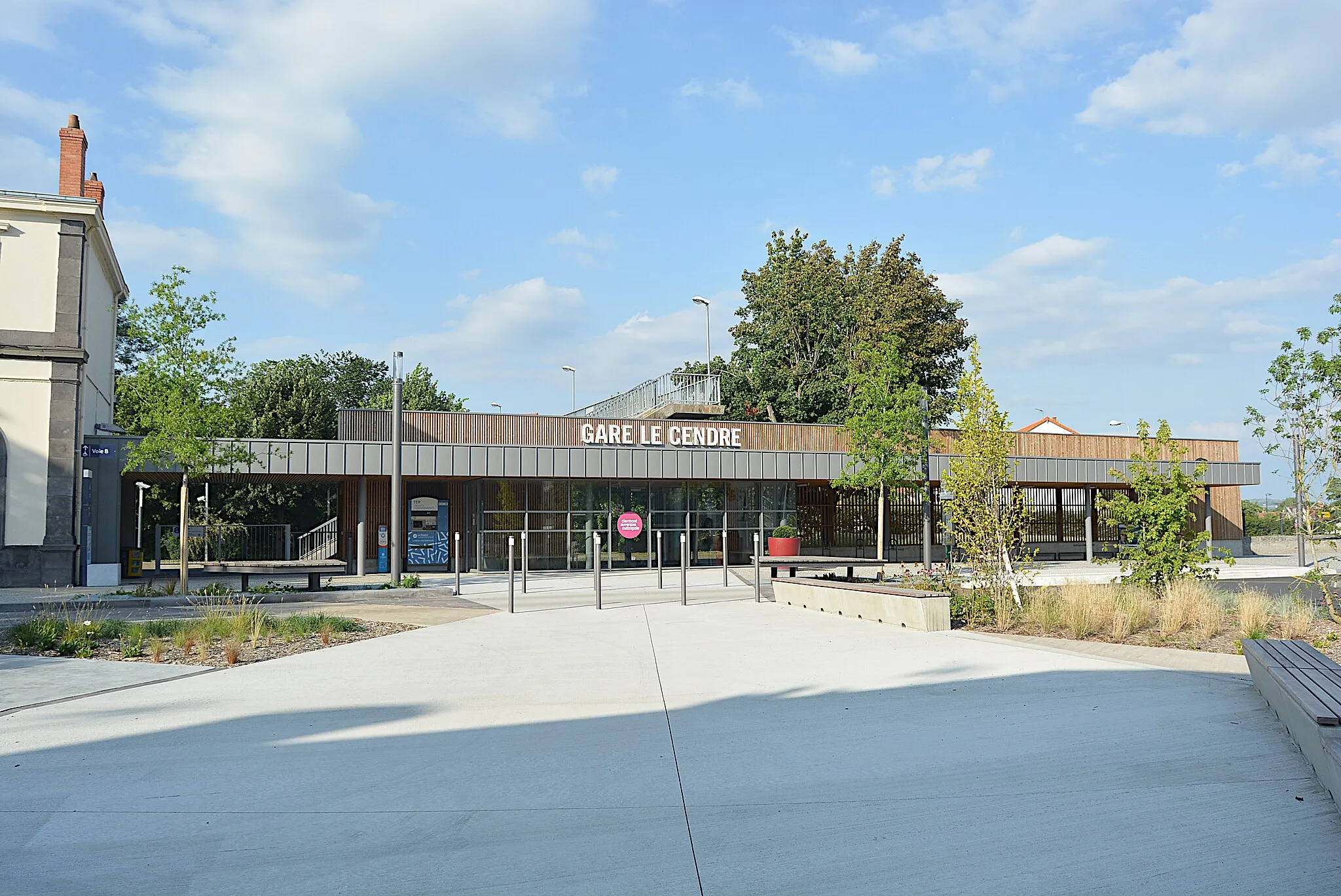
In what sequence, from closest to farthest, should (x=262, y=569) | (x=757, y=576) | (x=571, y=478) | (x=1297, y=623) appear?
(x=1297, y=623)
(x=757, y=576)
(x=571, y=478)
(x=262, y=569)

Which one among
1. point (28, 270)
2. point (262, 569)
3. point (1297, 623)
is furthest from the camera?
point (262, 569)

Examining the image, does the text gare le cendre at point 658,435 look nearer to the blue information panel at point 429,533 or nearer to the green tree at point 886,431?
the blue information panel at point 429,533

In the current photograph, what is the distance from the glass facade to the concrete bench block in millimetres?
12013

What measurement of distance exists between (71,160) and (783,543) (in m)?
24.1

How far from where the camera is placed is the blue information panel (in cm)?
3331

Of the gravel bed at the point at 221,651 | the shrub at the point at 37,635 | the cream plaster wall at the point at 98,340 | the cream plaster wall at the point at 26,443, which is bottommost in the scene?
the gravel bed at the point at 221,651

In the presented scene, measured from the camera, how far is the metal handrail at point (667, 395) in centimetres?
4206

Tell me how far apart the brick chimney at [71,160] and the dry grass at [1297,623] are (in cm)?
3142

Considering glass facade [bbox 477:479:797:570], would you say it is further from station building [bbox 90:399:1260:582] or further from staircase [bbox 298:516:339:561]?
staircase [bbox 298:516:339:561]

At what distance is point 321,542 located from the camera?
47.1m

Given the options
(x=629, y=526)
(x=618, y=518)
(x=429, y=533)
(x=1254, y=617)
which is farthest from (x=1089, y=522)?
(x=1254, y=617)

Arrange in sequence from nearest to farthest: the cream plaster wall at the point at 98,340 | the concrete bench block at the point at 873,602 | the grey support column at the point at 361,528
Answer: the concrete bench block at the point at 873,602 < the cream plaster wall at the point at 98,340 < the grey support column at the point at 361,528

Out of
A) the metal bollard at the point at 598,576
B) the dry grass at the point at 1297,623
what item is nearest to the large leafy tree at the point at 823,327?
the metal bollard at the point at 598,576

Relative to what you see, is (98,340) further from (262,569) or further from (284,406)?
(284,406)
